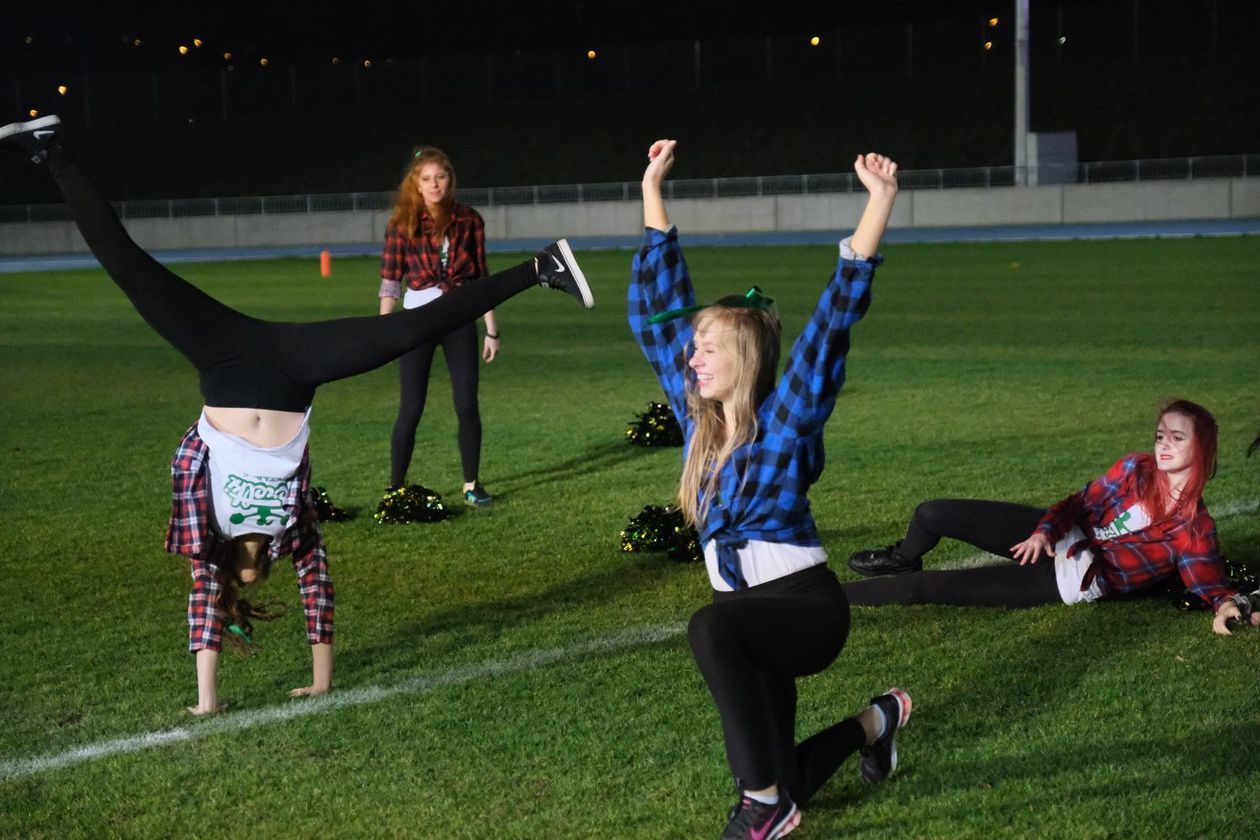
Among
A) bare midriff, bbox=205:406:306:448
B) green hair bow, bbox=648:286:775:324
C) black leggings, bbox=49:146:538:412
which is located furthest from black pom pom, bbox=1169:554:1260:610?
bare midriff, bbox=205:406:306:448

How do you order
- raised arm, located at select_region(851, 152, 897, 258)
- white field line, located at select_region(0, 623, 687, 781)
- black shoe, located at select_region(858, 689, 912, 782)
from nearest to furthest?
raised arm, located at select_region(851, 152, 897, 258)
black shoe, located at select_region(858, 689, 912, 782)
white field line, located at select_region(0, 623, 687, 781)

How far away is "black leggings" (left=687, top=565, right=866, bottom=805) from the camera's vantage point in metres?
3.61

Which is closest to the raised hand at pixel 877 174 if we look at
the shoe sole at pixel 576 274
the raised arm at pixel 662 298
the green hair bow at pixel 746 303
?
the green hair bow at pixel 746 303

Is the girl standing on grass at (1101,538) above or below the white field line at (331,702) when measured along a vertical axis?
above

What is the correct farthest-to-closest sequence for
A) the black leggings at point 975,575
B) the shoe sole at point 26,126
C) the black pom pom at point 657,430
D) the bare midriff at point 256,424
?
the black pom pom at point 657,430, the black leggings at point 975,575, the shoe sole at point 26,126, the bare midriff at point 256,424

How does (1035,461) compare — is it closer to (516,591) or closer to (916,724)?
(516,591)

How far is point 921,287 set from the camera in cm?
2242

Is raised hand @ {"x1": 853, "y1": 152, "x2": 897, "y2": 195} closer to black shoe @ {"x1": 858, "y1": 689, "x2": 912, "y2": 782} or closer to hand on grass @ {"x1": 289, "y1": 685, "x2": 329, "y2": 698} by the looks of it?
black shoe @ {"x1": 858, "y1": 689, "x2": 912, "y2": 782}

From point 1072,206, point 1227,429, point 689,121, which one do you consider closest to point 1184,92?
point 1072,206

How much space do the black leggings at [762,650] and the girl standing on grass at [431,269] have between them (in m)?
4.14

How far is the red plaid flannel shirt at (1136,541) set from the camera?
5.51 metres

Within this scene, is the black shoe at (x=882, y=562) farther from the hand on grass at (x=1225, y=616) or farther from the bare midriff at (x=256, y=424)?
the bare midriff at (x=256, y=424)

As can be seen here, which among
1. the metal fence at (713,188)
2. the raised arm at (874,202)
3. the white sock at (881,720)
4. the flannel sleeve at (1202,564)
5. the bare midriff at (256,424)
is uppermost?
the metal fence at (713,188)

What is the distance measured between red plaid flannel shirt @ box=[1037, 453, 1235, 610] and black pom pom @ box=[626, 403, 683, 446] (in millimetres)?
4298
